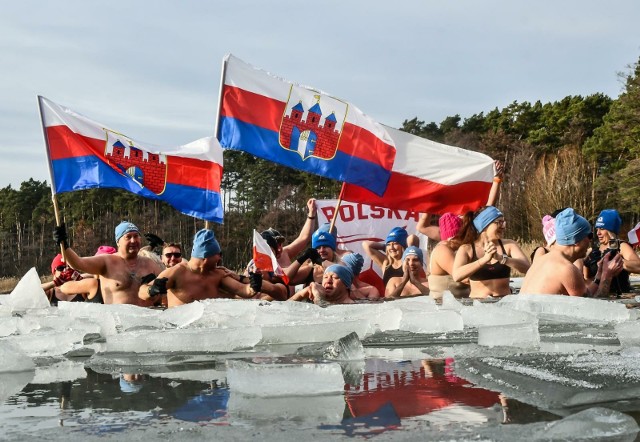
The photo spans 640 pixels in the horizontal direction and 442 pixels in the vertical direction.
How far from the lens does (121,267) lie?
8.92 metres

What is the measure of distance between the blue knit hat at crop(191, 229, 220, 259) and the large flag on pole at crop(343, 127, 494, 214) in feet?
8.74

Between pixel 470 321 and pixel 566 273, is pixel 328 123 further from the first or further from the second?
pixel 470 321

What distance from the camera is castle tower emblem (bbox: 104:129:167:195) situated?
9.80 m

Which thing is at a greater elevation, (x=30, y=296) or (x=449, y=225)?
(x=449, y=225)

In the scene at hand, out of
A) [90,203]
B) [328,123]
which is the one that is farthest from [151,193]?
[90,203]

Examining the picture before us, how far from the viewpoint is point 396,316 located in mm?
5168

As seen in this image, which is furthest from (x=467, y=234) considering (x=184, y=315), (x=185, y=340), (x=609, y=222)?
(x=185, y=340)

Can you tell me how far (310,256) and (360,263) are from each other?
814 millimetres

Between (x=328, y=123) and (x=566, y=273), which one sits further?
(x=328, y=123)

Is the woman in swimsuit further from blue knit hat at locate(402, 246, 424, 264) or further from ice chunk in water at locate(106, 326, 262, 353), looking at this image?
ice chunk in water at locate(106, 326, 262, 353)

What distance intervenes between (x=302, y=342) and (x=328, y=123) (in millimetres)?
5555

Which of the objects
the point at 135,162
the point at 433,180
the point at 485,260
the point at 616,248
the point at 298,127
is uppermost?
the point at 298,127

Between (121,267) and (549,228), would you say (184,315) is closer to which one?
(121,267)

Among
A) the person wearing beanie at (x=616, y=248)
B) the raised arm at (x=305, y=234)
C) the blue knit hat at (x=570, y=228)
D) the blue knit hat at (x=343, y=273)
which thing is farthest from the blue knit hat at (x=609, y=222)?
the raised arm at (x=305, y=234)
